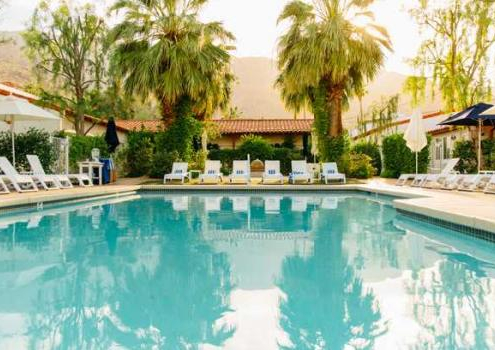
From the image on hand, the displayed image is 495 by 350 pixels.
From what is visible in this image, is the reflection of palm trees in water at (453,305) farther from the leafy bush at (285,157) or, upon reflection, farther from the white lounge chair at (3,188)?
the leafy bush at (285,157)

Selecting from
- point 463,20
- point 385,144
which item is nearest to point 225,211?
point 385,144

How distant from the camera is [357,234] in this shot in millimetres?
7484

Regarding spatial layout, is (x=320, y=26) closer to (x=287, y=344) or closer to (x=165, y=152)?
(x=165, y=152)

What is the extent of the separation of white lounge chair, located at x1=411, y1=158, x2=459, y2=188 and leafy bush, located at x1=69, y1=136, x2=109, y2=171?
12.8 meters

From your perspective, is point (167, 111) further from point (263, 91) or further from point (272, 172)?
point (263, 91)

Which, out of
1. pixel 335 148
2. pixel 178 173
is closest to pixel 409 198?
pixel 335 148

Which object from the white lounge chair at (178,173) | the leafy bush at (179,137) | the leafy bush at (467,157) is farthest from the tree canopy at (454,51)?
the white lounge chair at (178,173)

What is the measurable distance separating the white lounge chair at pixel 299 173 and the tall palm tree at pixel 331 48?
224cm

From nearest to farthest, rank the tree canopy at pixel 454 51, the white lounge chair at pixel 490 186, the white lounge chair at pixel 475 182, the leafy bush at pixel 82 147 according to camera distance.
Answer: the white lounge chair at pixel 490 186 < the white lounge chair at pixel 475 182 < the leafy bush at pixel 82 147 < the tree canopy at pixel 454 51

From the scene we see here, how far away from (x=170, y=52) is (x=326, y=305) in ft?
50.5

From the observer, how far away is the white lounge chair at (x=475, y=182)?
13.0m

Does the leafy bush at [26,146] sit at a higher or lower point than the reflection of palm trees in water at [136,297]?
higher

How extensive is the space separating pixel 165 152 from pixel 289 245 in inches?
522

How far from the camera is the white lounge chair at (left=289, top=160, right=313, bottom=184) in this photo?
687 inches
